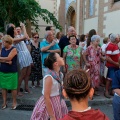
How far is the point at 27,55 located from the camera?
258 inches

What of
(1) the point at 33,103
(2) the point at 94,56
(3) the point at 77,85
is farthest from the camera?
(2) the point at 94,56

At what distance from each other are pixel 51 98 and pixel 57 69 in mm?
386

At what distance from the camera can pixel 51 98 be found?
3299 millimetres

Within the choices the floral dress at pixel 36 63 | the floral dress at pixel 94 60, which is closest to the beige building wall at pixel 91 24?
the floral dress at pixel 36 63

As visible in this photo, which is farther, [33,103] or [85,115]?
[33,103]

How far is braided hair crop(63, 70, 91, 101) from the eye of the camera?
1.87 meters

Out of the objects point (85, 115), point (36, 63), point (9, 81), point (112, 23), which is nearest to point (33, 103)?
point (9, 81)

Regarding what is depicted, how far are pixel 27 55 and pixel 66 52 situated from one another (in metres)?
0.99

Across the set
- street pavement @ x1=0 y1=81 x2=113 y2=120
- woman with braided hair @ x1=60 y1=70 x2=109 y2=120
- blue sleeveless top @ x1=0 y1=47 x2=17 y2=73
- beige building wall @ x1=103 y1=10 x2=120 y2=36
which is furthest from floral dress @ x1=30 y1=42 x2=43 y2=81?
beige building wall @ x1=103 y1=10 x2=120 y2=36

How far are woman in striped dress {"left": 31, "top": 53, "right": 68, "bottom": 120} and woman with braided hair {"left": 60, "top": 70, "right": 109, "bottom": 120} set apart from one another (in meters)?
1.29

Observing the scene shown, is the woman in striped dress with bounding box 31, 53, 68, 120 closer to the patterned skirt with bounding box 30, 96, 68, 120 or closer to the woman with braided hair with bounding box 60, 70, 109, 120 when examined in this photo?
the patterned skirt with bounding box 30, 96, 68, 120

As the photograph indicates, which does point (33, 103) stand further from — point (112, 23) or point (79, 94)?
point (112, 23)

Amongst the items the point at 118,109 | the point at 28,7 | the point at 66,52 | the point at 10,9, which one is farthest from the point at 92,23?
the point at 118,109

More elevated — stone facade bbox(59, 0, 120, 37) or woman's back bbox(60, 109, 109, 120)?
stone facade bbox(59, 0, 120, 37)
